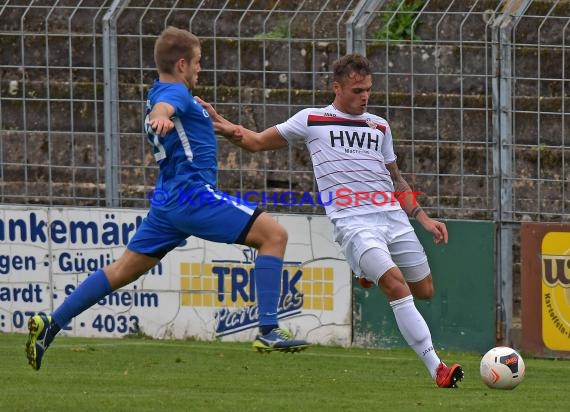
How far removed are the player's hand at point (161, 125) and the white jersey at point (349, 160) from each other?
1.73 m

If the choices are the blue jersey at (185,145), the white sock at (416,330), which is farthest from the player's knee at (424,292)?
the blue jersey at (185,145)

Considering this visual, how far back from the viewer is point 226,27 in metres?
13.0

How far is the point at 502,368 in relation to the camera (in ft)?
29.4

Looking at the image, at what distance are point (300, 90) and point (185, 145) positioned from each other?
4.52 meters

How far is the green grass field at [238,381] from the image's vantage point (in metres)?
8.10

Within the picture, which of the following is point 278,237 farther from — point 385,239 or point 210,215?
point 385,239

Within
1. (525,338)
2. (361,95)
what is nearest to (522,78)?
(525,338)

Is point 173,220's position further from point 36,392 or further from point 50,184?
point 50,184

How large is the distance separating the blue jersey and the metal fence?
4.00m

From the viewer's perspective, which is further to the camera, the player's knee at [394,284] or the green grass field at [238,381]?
the player's knee at [394,284]

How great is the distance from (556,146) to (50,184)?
176 inches

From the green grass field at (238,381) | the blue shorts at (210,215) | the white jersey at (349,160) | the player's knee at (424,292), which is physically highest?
the white jersey at (349,160)

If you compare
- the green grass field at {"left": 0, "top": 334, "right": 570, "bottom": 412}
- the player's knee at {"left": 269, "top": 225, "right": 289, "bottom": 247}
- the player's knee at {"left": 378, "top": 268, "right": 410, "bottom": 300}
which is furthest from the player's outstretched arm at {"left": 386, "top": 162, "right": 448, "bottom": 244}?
the player's knee at {"left": 269, "top": 225, "right": 289, "bottom": 247}

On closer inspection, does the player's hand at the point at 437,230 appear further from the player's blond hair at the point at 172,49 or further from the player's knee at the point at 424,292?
the player's blond hair at the point at 172,49
